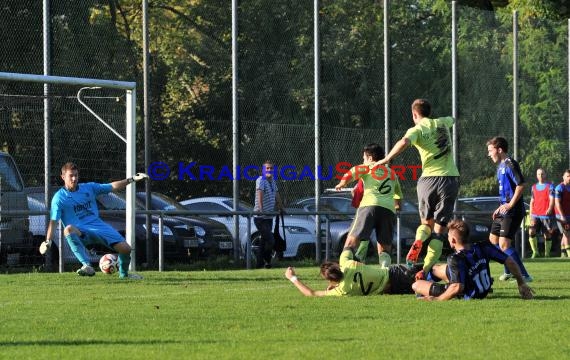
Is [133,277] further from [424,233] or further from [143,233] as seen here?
[143,233]

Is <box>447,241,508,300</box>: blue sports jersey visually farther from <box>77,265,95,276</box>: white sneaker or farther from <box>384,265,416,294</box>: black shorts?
<box>77,265,95,276</box>: white sneaker

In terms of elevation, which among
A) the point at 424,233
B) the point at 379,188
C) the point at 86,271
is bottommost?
the point at 86,271

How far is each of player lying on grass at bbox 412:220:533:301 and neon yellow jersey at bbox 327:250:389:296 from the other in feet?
1.80

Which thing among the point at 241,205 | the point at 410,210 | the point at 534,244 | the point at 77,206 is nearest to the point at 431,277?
the point at 77,206

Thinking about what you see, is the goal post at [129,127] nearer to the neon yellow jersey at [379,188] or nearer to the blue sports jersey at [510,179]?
the neon yellow jersey at [379,188]

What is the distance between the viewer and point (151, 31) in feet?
74.6

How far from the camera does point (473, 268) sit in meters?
12.0

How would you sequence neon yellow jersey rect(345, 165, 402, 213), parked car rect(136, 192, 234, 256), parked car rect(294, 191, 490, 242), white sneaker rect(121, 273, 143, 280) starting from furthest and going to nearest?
parked car rect(294, 191, 490, 242), parked car rect(136, 192, 234, 256), white sneaker rect(121, 273, 143, 280), neon yellow jersey rect(345, 165, 402, 213)

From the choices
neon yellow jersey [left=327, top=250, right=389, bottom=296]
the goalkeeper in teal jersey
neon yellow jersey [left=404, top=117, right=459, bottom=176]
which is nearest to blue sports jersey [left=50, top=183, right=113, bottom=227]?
the goalkeeper in teal jersey

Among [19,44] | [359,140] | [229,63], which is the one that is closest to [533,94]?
[359,140]

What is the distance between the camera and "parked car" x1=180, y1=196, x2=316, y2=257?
75.4 feet

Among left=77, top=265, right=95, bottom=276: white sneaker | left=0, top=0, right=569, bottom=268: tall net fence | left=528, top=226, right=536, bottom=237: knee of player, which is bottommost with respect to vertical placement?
left=528, top=226, right=536, bottom=237: knee of player

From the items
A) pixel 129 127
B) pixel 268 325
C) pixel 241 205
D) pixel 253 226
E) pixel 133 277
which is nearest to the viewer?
pixel 268 325

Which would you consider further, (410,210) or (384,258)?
(410,210)
